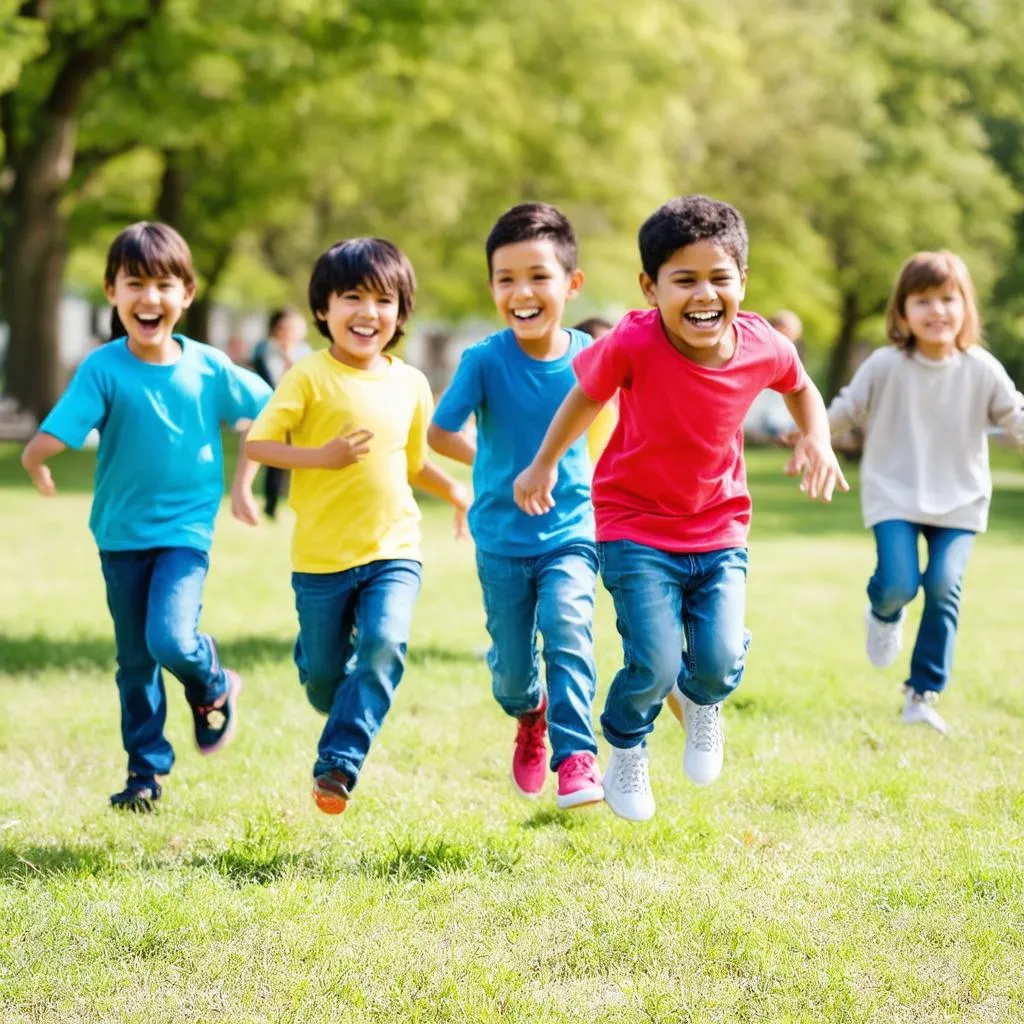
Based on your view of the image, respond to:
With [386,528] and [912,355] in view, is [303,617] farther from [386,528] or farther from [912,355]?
[912,355]

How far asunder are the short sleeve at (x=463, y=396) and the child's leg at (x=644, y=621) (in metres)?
0.76

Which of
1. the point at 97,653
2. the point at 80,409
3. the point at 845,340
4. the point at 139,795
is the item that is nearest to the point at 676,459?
the point at 80,409

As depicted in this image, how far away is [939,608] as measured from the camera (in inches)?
294

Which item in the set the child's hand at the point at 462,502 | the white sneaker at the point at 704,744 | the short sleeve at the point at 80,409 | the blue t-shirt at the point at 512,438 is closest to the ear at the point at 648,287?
the blue t-shirt at the point at 512,438

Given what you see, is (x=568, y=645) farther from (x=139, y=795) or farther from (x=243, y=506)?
(x=139, y=795)

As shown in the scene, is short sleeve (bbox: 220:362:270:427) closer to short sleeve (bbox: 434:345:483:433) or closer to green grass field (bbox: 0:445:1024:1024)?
short sleeve (bbox: 434:345:483:433)

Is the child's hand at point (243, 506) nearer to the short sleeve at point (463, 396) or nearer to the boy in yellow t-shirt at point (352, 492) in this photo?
the boy in yellow t-shirt at point (352, 492)

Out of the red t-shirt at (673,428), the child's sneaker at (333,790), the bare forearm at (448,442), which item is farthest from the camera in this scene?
the bare forearm at (448,442)

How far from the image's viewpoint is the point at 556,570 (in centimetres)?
556

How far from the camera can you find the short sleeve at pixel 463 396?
5.67 m

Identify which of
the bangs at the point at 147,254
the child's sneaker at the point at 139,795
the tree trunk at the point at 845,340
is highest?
the tree trunk at the point at 845,340

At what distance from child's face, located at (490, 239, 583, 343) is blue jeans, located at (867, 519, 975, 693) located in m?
2.61

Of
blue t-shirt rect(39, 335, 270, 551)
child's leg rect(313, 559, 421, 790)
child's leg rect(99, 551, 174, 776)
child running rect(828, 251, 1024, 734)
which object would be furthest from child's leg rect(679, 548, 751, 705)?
child running rect(828, 251, 1024, 734)

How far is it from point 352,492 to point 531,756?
4.09ft
